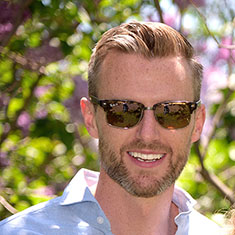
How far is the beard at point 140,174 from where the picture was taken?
2205 mm

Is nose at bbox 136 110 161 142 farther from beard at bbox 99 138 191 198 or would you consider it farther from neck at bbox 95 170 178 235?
neck at bbox 95 170 178 235

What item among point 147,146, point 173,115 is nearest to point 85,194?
point 147,146

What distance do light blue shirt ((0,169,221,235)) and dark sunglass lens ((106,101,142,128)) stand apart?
0.30 meters

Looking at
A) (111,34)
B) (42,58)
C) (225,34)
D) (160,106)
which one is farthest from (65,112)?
(160,106)

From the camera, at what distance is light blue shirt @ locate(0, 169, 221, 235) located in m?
2.10

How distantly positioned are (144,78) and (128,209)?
21.1 inches

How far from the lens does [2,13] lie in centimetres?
283

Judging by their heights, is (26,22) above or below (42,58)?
above

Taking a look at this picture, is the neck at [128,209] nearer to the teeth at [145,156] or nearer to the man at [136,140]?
the man at [136,140]

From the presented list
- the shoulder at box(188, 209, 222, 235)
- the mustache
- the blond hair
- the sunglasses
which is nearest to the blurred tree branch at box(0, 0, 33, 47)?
the blond hair

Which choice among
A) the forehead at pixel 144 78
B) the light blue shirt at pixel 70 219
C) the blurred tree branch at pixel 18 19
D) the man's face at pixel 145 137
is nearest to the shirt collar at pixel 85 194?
the light blue shirt at pixel 70 219

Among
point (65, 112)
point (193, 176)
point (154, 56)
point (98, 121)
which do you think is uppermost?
point (154, 56)

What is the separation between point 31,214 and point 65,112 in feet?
5.54

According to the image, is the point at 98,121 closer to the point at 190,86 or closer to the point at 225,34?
the point at 190,86
